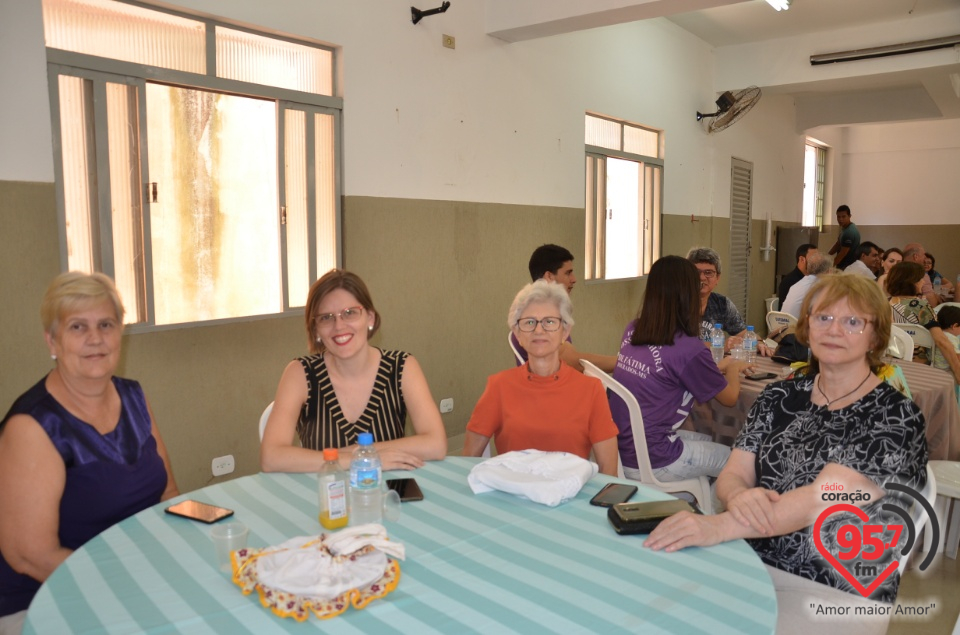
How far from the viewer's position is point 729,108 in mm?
7992

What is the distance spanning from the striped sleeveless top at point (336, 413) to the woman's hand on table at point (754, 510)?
1.13 metres

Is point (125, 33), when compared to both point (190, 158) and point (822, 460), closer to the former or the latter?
point (190, 158)

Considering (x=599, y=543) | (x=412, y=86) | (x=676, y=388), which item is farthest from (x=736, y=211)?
(x=599, y=543)

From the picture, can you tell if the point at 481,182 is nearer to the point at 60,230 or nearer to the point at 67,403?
the point at 60,230

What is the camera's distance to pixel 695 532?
1585 millimetres

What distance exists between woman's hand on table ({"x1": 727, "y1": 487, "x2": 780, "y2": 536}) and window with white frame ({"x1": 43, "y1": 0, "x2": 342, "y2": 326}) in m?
2.71

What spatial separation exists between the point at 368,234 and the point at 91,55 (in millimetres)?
1715

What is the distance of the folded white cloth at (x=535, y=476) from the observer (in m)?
1.82

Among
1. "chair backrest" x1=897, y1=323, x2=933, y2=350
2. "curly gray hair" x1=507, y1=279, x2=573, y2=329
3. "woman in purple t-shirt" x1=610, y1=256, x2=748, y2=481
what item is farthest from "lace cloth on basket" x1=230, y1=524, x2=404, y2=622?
"chair backrest" x1=897, y1=323, x2=933, y2=350

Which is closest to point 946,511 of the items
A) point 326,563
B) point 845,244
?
point 326,563

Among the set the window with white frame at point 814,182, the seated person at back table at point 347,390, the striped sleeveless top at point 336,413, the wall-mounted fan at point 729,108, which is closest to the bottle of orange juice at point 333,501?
the seated person at back table at point 347,390

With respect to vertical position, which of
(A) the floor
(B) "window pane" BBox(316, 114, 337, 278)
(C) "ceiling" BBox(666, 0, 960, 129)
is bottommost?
(A) the floor

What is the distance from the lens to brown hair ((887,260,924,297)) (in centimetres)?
482

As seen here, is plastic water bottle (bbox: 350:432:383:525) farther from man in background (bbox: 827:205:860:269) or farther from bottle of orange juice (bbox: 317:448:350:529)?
man in background (bbox: 827:205:860:269)
